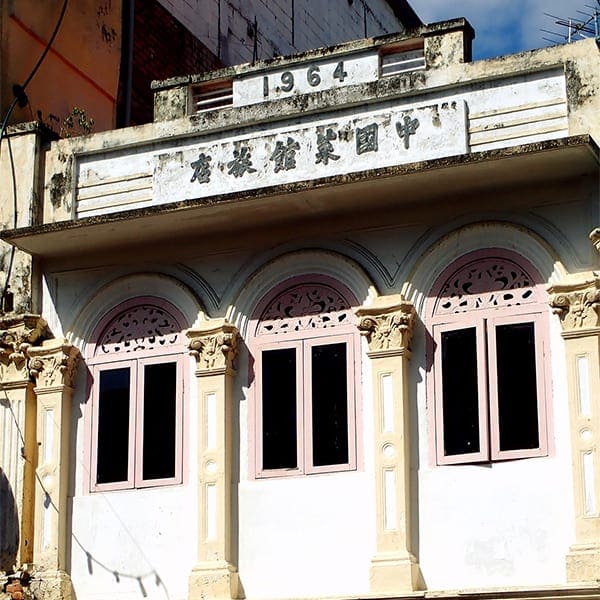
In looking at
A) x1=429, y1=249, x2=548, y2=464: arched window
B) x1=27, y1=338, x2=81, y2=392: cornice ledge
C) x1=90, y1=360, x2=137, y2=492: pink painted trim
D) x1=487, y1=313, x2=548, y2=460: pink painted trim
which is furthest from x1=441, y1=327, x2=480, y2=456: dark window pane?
x1=27, y1=338, x2=81, y2=392: cornice ledge

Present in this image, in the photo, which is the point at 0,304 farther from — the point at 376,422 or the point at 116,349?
the point at 376,422

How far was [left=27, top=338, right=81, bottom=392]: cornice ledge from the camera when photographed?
47.4 feet

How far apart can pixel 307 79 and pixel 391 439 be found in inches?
135

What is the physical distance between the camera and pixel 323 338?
44.9 feet

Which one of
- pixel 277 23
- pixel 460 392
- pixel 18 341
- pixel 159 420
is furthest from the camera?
pixel 277 23

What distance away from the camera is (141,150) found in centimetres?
1473

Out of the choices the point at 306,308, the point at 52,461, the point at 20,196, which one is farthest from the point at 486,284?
the point at 20,196

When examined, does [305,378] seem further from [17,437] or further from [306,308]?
[17,437]

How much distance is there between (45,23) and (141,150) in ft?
7.80

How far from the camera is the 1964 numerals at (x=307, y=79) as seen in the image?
559 inches

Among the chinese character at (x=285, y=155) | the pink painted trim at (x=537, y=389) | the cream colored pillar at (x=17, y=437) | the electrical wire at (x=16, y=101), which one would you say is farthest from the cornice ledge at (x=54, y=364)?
the pink painted trim at (x=537, y=389)

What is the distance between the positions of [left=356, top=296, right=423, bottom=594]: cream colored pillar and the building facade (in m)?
0.02

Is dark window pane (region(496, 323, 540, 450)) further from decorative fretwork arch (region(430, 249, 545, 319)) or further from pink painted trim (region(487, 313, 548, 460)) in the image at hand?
decorative fretwork arch (region(430, 249, 545, 319))

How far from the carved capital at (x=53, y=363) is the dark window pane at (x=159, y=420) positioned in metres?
0.74
